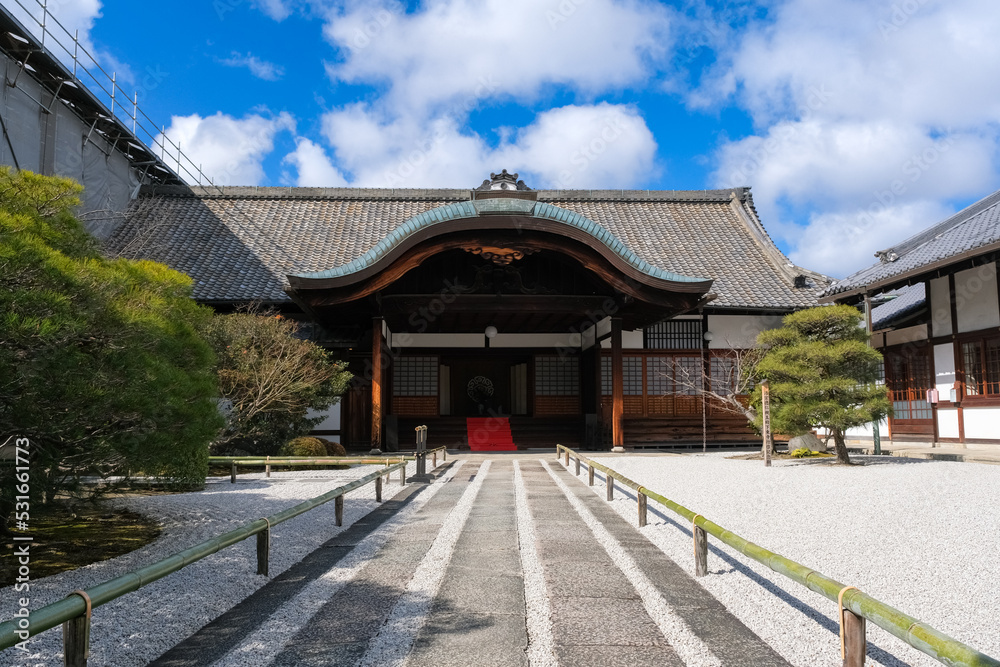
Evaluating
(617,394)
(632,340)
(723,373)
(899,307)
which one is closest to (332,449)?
(617,394)

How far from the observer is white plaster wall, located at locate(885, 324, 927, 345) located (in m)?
17.1

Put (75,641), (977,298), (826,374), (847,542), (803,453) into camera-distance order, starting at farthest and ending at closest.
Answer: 1. (977,298)
2. (803,453)
3. (826,374)
4. (847,542)
5. (75,641)

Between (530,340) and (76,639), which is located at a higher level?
(530,340)

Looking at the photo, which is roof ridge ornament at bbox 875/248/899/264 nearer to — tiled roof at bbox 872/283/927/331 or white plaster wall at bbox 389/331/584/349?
tiled roof at bbox 872/283/927/331

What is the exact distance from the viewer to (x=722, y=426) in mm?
17562

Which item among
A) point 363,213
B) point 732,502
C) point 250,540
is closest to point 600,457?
point 732,502

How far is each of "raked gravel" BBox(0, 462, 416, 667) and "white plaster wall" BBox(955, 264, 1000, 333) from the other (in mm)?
13656

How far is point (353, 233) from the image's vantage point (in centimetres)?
2125

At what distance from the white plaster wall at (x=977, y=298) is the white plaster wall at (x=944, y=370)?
2.62 feet

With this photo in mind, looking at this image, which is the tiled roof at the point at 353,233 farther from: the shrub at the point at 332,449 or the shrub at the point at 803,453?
the shrub at the point at 803,453

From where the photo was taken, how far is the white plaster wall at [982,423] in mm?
14375

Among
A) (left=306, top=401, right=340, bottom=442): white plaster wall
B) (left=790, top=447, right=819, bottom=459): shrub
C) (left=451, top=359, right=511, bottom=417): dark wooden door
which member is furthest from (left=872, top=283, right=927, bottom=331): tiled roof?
(left=306, top=401, right=340, bottom=442): white plaster wall

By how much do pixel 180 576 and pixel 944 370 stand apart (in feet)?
57.8

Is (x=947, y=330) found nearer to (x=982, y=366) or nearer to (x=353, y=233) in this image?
(x=982, y=366)
